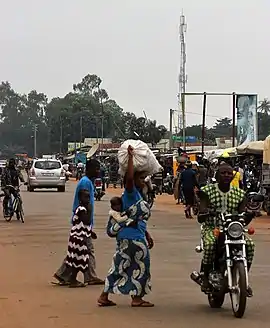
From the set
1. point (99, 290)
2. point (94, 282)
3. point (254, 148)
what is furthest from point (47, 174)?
point (99, 290)

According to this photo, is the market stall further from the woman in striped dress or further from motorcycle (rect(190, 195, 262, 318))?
motorcycle (rect(190, 195, 262, 318))

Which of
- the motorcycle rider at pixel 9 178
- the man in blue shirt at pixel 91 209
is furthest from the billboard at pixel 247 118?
the man in blue shirt at pixel 91 209

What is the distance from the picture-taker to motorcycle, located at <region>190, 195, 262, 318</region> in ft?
26.1

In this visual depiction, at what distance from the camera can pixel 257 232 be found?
19.1m

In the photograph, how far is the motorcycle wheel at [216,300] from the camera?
8531 millimetres

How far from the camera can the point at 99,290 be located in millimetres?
10195

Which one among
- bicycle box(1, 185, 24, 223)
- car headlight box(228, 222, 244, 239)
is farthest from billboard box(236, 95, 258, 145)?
car headlight box(228, 222, 244, 239)

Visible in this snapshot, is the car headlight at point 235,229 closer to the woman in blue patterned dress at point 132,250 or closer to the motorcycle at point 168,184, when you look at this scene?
the woman in blue patterned dress at point 132,250

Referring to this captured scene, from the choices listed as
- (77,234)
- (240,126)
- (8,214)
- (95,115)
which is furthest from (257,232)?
(95,115)

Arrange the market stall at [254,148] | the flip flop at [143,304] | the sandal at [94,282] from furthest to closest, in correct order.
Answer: the market stall at [254,148] → the sandal at [94,282] → the flip flop at [143,304]

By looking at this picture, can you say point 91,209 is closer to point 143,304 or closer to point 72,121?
point 143,304

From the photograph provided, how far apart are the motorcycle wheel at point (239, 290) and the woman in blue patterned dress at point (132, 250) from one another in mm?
1040

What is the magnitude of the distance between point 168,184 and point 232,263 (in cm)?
3485

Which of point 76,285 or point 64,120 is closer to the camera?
point 76,285
